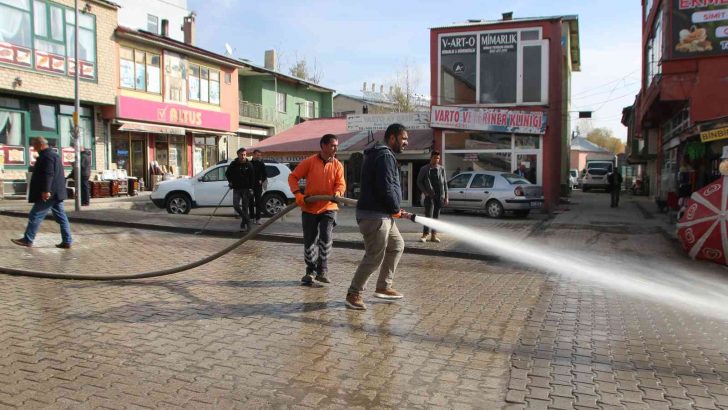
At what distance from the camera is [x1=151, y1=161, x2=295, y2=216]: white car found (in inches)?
659

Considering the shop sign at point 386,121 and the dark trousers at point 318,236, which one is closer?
the dark trousers at point 318,236

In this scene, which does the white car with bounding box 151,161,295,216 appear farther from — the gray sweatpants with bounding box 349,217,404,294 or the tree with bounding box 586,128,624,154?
the tree with bounding box 586,128,624,154

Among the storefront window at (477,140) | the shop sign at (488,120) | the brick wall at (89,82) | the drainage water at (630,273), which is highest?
the brick wall at (89,82)

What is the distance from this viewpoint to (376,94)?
53938mm

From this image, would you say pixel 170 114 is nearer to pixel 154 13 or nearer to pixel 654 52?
pixel 154 13

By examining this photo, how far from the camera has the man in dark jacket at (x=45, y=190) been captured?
8.86m

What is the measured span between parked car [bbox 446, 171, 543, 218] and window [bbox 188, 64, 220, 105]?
1608cm

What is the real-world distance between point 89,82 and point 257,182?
565 inches

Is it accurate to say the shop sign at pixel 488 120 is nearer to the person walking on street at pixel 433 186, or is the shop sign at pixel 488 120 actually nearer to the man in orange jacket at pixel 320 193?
the person walking on street at pixel 433 186

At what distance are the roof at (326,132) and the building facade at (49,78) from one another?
24.8 feet

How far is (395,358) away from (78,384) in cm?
224

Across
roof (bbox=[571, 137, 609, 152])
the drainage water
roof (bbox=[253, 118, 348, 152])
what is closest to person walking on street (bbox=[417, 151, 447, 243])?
the drainage water

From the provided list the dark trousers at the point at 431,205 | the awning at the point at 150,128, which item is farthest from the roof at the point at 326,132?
the dark trousers at the point at 431,205

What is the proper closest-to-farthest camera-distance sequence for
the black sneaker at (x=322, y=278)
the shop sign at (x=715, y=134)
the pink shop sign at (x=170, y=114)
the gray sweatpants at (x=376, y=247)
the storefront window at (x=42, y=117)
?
1. the gray sweatpants at (x=376, y=247)
2. the black sneaker at (x=322, y=278)
3. the shop sign at (x=715, y=134)
4. the storefront window at (x=42, y=117)
5. the pink shop sign at (x=170, y=114)
